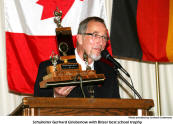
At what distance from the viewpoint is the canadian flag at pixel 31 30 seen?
11.8 ft

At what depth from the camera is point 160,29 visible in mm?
3820

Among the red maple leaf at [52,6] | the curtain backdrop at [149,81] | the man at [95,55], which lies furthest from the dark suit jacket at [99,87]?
the curtain backdrop at [149,81]

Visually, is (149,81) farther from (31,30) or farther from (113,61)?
(113,61)

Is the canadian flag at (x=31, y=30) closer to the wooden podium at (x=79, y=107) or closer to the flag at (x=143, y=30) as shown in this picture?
the flag at (x=143, y=30)

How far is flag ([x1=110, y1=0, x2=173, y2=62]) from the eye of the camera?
380cm

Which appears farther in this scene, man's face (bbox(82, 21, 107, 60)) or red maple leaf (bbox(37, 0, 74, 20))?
red maple leaf (bbox(37, 0, 74, 20))

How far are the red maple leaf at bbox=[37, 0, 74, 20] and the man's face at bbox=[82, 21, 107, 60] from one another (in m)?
0.93

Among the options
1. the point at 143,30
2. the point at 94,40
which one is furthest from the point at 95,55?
the point at 143,30

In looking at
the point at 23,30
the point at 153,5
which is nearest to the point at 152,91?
the point at 153,5

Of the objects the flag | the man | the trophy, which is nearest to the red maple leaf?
the flag

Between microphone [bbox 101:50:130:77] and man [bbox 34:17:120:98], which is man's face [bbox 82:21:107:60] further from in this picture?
microphone [bbox 101:50:130:77]

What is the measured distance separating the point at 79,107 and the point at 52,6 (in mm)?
2298

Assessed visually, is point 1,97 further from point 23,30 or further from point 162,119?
point 162,119

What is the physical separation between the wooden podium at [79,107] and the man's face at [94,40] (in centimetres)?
97
